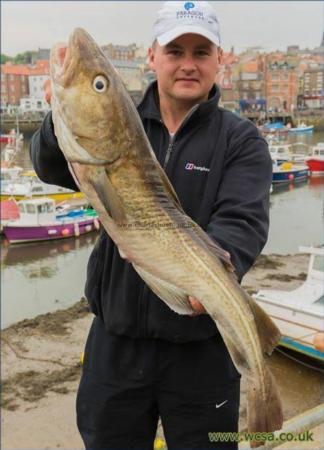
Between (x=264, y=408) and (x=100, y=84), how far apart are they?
146 centimetres

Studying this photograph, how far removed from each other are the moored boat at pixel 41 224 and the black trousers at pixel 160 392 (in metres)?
18.9

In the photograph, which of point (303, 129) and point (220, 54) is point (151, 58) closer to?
point (220, 54)

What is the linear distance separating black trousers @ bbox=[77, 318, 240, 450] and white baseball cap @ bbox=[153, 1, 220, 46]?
1458 mm

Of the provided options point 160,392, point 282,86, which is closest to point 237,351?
A: point 160,392

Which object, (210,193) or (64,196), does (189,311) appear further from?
(64,196)

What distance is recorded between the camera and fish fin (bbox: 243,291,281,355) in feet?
7.30

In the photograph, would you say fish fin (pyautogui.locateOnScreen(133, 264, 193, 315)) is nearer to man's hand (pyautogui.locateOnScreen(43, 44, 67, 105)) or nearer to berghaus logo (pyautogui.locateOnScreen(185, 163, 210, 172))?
berghaus logo (pyautogui.locateOnScreen(185, 163, 210, 172))

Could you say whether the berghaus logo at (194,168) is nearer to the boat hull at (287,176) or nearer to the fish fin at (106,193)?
the fish fin at (106,193)

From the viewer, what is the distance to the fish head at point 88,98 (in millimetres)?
1997

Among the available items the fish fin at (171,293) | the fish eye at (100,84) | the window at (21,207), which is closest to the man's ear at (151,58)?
the fish eye at (100,84)

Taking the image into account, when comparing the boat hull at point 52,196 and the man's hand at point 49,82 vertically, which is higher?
the man's hand at point 49,82

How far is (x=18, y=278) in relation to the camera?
58.0 feet

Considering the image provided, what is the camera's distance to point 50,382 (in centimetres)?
898

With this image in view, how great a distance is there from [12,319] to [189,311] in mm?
11917
